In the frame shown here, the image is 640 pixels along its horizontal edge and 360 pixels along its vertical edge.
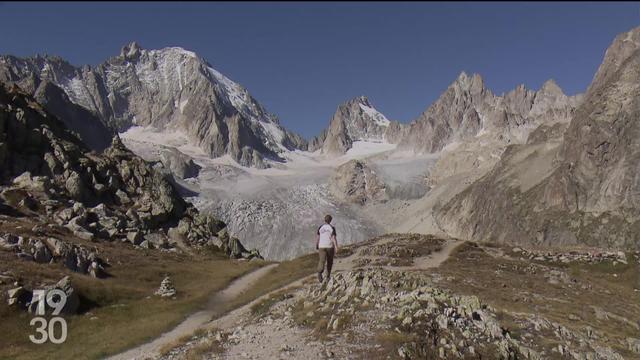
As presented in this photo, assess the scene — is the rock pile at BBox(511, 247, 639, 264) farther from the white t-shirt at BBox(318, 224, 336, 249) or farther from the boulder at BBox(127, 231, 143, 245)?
the boulder at BBox(127, 231, 143, 245)

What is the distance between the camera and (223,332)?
2758 centimetres

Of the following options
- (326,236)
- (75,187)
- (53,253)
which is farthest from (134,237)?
(326,236)

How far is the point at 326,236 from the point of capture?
113 feet

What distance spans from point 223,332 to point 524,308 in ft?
73.6

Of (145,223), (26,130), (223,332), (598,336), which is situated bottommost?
(598,336)

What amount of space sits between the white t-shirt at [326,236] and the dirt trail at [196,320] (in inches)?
356

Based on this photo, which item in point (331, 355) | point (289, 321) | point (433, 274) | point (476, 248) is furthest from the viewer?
point (476, 248)

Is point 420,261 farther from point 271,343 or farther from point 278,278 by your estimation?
point 271,343

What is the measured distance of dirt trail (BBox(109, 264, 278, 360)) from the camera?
28.9 m

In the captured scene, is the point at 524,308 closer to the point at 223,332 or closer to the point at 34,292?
the point at 223,332

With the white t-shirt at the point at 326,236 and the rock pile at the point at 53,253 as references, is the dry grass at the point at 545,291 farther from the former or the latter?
the rock pile at the point at 53,253

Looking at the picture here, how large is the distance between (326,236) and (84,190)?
200 ft

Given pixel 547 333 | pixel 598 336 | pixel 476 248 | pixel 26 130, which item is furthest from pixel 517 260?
pixel 26 130

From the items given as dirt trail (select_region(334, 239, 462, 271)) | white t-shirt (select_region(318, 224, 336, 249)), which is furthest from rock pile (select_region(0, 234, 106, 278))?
white t-shirt (select_region(318, 224, 336, 249))
